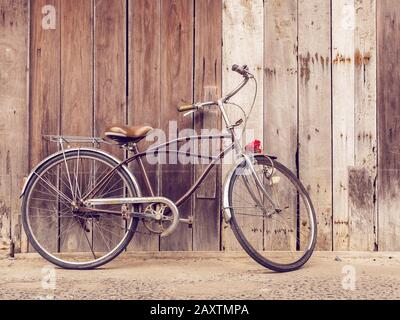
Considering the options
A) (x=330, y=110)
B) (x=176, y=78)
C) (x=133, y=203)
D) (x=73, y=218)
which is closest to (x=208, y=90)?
(x=176, y=78)

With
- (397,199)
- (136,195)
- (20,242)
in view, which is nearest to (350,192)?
(397,199)

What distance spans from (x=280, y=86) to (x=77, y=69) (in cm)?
148

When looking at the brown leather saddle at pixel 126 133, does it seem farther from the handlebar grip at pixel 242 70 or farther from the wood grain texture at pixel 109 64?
the handlebar grip at pixel 242 70

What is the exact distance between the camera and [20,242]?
13.9 ft

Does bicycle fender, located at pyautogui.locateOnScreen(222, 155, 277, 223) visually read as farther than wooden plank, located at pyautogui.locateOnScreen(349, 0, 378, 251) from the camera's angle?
No

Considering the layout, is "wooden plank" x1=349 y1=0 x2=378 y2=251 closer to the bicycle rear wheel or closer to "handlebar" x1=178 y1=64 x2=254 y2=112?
"handlebar" x1=178 y1=64 x2=254 y2=112

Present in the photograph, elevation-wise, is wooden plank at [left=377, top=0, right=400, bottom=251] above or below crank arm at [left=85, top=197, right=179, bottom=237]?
above

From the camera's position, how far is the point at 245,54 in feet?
14.0

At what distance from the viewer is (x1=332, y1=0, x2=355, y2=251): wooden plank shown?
4.31 m

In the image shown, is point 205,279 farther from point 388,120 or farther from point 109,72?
point 388,120

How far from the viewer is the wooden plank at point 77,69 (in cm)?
422

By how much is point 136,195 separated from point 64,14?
144 cm

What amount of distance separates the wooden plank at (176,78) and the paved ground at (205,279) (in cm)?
52

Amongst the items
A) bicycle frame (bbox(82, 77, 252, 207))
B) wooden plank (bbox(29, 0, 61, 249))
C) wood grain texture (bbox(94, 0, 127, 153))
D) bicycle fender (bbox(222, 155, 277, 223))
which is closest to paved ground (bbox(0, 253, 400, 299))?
bicycle fender (bbox(222, 155, 277, 223))
